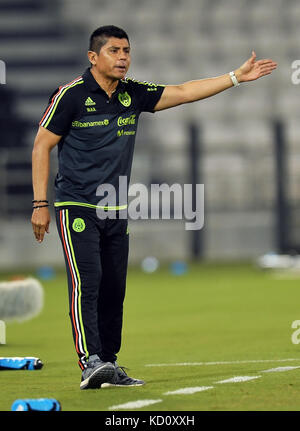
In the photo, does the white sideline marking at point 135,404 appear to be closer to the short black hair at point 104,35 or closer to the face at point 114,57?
the face at point 114,57

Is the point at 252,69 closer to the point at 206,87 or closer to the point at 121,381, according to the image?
the point at 206,87

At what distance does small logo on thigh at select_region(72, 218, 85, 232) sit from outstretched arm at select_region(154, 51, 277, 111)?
85cm

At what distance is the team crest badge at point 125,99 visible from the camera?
667 cm

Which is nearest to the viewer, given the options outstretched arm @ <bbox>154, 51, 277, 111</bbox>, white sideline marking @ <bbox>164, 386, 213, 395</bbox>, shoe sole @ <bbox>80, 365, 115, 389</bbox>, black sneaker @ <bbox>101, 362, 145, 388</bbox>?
white sideline marking @ <bbox>164, 386, 213, 395</bbox>

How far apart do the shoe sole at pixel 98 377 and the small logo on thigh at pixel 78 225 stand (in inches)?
31.1

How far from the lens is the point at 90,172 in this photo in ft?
21.5

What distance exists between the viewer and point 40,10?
150ft

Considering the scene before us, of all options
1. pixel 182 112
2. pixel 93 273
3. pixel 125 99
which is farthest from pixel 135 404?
pixel 182 112

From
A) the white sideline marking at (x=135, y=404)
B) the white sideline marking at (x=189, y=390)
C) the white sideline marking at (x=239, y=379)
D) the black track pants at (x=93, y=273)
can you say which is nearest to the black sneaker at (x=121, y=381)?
the black track pants at (x=93, y=273)

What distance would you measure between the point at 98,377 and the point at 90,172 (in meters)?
1.14

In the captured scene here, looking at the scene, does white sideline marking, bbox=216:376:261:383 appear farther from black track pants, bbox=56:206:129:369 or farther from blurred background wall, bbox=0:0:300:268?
blurred background wall, bbox=0:0:300:268

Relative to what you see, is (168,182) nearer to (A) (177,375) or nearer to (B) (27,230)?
(B) (27,230)

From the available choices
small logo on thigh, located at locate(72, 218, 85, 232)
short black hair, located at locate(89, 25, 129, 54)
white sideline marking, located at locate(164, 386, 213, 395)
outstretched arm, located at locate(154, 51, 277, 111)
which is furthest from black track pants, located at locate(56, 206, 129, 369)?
short black hair, located at locate(89, 25, 129, 54)

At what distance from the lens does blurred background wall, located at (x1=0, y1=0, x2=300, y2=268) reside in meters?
33.2
